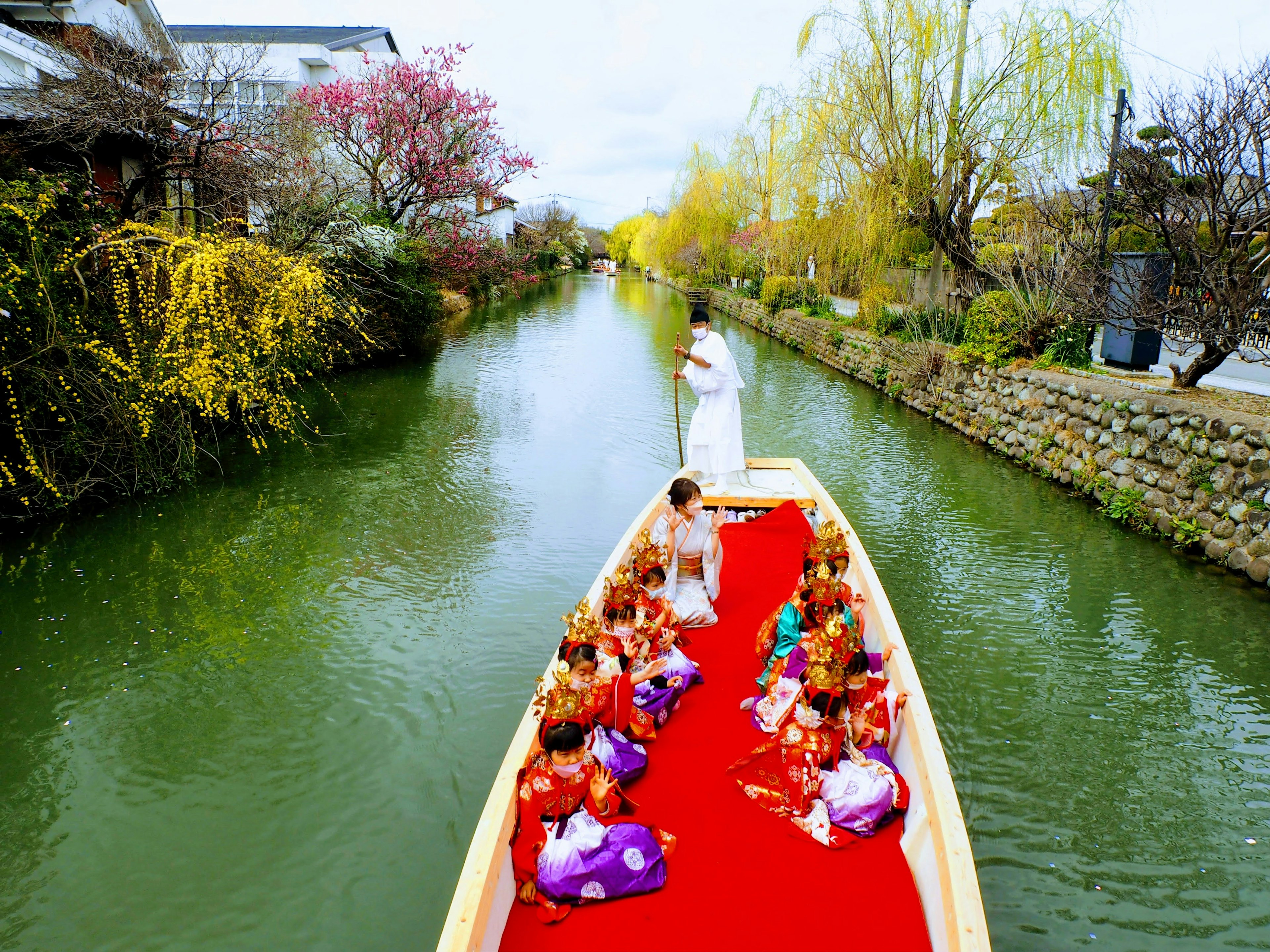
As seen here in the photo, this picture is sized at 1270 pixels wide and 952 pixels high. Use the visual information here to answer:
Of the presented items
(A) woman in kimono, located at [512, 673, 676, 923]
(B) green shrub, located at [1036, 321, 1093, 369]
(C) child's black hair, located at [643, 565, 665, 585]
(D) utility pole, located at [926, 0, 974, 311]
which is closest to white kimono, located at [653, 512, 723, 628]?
(C) child's black hair, located at [643, 565, 665, 585]

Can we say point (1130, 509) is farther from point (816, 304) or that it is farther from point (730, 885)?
point (816, 304)

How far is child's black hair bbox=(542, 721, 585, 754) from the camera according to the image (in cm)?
284

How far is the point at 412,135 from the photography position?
16234 mm

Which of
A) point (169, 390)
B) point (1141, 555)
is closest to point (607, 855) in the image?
point (169, 390)

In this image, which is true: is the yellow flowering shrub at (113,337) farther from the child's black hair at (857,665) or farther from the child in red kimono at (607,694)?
the child's black hair at (857,665)

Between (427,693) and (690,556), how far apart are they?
1.91 metres

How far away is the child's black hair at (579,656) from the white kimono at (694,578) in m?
1.49

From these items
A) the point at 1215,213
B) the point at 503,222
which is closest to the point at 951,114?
the point at 1215,213

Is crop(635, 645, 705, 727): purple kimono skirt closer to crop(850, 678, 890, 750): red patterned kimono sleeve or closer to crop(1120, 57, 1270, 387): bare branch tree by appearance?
crop(850, 678, 890, 750): red patterned kimono sleeve

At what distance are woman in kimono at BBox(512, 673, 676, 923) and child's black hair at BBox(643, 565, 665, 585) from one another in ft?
4.40

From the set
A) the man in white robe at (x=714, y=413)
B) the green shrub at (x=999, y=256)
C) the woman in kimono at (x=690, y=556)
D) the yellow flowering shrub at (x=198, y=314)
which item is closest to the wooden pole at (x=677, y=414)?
the man in white robe at (x=714, y=413)

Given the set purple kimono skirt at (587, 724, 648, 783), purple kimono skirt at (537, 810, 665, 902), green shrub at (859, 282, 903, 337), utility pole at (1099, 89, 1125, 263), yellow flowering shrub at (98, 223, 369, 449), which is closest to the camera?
purple kimono skirt at (537, 810, 665, 902)

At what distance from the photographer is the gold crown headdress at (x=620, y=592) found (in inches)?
157

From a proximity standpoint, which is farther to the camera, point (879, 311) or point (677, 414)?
point (879, 311)
